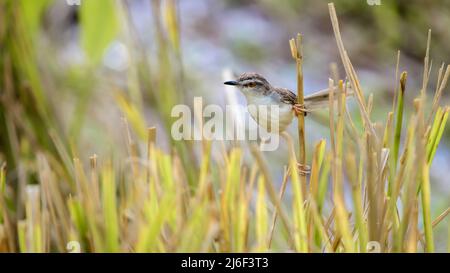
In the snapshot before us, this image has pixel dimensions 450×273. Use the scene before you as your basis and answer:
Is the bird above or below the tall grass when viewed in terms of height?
above

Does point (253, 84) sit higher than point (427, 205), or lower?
higher

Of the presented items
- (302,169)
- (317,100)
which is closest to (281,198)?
(302,169)

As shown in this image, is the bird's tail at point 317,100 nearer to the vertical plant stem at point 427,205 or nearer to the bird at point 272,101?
the bird at point 272,101

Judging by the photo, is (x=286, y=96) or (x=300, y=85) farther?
(x=286, y=96)

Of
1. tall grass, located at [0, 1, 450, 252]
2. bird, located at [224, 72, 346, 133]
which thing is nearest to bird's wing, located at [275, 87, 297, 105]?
bird, located at [224, 72, 346, 133]

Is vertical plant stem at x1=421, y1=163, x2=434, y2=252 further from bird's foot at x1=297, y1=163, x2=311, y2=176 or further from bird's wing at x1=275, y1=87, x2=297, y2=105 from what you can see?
bird's wing at x1=275, y1=87, x2=297, y2=105

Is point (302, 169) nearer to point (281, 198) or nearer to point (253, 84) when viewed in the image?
point (281, 198)

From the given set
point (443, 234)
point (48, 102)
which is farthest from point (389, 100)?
point (48, 102)

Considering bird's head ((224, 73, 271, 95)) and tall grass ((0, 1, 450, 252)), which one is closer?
tall grass ((0, 1, 450, 252))

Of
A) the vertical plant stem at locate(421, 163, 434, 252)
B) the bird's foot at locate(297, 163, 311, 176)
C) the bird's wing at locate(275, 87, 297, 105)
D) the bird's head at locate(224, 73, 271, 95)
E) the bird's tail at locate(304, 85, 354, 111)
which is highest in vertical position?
the bird's head at locate(224, 73, 271, 95)
